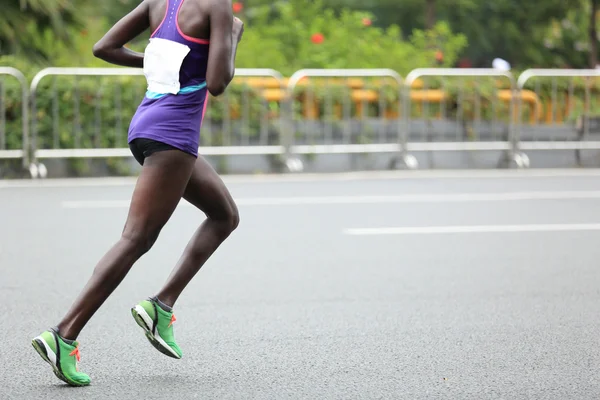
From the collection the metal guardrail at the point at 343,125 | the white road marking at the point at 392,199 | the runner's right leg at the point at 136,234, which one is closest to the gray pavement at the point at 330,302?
the white road marking at the point at 392,199

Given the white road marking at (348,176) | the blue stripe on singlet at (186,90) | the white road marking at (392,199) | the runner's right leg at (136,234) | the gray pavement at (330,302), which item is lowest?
the white road marking at (348,176)

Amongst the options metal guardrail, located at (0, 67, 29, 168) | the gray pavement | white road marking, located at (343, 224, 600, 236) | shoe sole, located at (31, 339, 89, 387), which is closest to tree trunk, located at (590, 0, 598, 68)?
the gray pavement

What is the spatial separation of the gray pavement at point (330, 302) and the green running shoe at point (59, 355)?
2.8 inches

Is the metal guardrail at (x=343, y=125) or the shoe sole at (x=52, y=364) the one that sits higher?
the shoe sole at (x=52, y=364)

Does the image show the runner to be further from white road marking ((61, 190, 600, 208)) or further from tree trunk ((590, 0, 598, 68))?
tree trunk ((590, 0, 598, 68))

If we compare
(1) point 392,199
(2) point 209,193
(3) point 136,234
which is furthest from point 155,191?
(1) point 392,199

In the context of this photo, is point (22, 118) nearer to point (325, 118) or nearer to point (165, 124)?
point (325, 118)

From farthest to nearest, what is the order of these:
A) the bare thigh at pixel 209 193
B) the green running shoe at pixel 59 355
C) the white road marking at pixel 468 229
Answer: the white road marking at pixel 468 229 → the bare thigh at pixel 209 193 → the green running shoe at pixel 59 355

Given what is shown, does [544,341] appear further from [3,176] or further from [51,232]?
[3,176]

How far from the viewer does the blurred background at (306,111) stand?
14008mm

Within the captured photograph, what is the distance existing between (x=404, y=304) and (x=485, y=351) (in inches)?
49.4

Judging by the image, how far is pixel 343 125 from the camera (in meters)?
15.2

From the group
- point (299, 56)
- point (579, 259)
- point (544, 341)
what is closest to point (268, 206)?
point (579, 259)

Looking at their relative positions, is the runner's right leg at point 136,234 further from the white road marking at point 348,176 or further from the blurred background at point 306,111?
the blurred background at point 306,111
